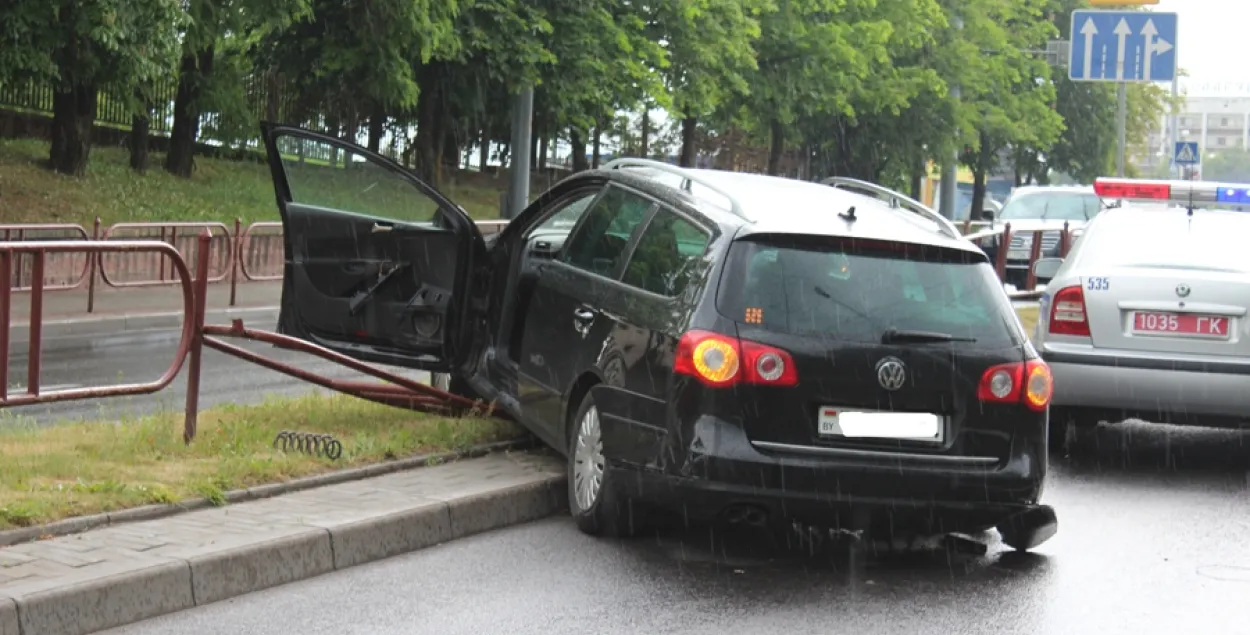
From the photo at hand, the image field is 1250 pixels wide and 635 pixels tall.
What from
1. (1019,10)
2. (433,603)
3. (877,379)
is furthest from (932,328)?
(1019,10)

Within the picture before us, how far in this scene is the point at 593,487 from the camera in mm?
7539

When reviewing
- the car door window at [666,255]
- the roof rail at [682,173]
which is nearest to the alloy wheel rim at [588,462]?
the car door window at [666,255]

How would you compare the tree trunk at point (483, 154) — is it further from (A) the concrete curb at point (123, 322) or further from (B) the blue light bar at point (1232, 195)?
(B) the blue light bar at point (1232, 195)

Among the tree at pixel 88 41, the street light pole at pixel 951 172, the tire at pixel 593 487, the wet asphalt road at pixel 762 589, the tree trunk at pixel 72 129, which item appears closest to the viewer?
the wet asphalt road at pixel 762 589

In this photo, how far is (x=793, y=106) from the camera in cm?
3684

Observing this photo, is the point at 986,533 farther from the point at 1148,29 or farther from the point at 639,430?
the point at 1148,29

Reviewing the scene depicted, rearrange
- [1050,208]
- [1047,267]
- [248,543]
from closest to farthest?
1. [248,543]
2. [1047,267]
3. [1050,208]

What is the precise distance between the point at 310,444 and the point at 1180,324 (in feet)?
16.5

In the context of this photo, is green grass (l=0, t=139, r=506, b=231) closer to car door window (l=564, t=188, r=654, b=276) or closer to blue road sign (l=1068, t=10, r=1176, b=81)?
blue road sign (l=1068, t=10, r=1176, b=81)

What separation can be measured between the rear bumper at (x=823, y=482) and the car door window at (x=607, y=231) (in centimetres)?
142

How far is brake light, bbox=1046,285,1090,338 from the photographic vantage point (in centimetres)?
1013

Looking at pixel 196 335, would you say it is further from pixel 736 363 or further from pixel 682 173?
pixel 736 363

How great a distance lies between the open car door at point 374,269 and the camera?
30.4 ft

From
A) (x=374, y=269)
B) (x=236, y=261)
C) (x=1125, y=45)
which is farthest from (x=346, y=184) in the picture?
(x=1125, y=45)
